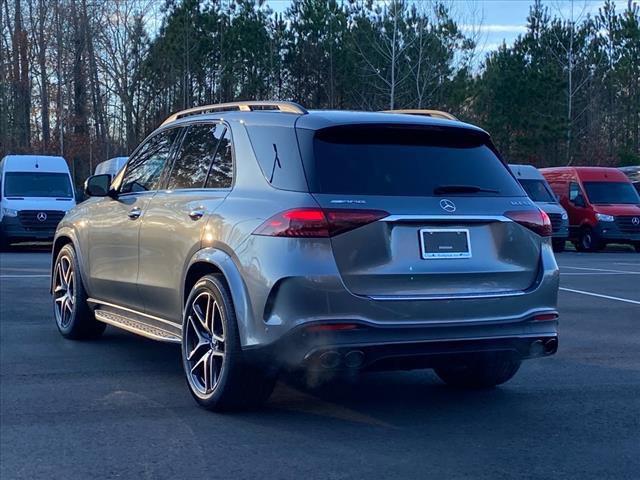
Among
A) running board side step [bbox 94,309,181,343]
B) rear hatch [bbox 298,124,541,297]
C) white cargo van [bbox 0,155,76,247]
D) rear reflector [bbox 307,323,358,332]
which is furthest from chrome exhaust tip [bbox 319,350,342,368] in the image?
white cargo van [bbox 0,155,76,247]

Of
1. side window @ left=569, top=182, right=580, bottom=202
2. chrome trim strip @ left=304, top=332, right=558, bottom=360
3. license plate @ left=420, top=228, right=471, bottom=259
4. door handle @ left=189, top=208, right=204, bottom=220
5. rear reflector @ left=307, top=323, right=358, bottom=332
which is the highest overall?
door handle @ left=189, top=208, right=204, bottom=220

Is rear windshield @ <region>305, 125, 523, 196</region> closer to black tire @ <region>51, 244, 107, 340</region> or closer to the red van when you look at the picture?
black tire @ <region>51, 244, 107, 340</region>

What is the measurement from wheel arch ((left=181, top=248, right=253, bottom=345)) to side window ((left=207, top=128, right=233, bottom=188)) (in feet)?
1.59

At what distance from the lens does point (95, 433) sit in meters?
5.77

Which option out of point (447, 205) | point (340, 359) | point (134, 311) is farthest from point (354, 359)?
point (134, 311)

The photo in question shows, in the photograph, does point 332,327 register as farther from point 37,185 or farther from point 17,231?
point 37,185

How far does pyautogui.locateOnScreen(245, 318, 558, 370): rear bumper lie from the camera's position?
556cm

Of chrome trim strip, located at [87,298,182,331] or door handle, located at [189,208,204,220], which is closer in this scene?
door handle, located at [189,208,204,220]

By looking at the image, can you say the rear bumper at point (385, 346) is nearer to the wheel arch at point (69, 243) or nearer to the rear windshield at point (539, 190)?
the wheel arch at point (69, 243)

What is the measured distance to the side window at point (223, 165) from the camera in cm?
648

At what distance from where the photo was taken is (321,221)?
18.4 ft

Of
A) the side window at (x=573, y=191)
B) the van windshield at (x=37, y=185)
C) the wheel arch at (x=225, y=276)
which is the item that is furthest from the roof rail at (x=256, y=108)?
the side window at (x=573, y=191)

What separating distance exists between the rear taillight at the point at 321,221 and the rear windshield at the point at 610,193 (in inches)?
910

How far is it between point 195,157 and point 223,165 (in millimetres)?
552
